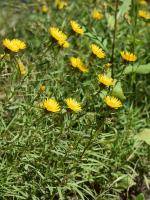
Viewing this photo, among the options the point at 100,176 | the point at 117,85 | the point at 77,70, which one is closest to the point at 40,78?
the point at 77,70

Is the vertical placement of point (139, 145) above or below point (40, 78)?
below

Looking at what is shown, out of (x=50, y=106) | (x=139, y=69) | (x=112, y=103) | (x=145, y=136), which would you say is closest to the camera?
(x=50, y=106)

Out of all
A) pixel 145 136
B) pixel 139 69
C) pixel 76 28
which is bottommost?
pixel 145 136

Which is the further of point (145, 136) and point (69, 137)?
point (145, 136)

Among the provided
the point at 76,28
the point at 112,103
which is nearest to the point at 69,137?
the point at 112,103

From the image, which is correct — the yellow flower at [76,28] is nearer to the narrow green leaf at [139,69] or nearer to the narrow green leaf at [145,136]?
the narrow green leaf at [139,69]

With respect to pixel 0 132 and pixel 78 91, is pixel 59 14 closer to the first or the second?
pixel 78 91

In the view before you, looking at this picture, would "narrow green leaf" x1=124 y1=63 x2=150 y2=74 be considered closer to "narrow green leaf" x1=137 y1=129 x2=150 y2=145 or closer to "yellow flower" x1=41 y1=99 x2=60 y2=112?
→ "narrow green leaf" x1=137 y1=129 x2=150 y2=145

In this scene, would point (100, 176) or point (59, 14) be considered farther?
point (59, 14)

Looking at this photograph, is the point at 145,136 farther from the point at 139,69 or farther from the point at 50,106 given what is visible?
the point at 50,106
